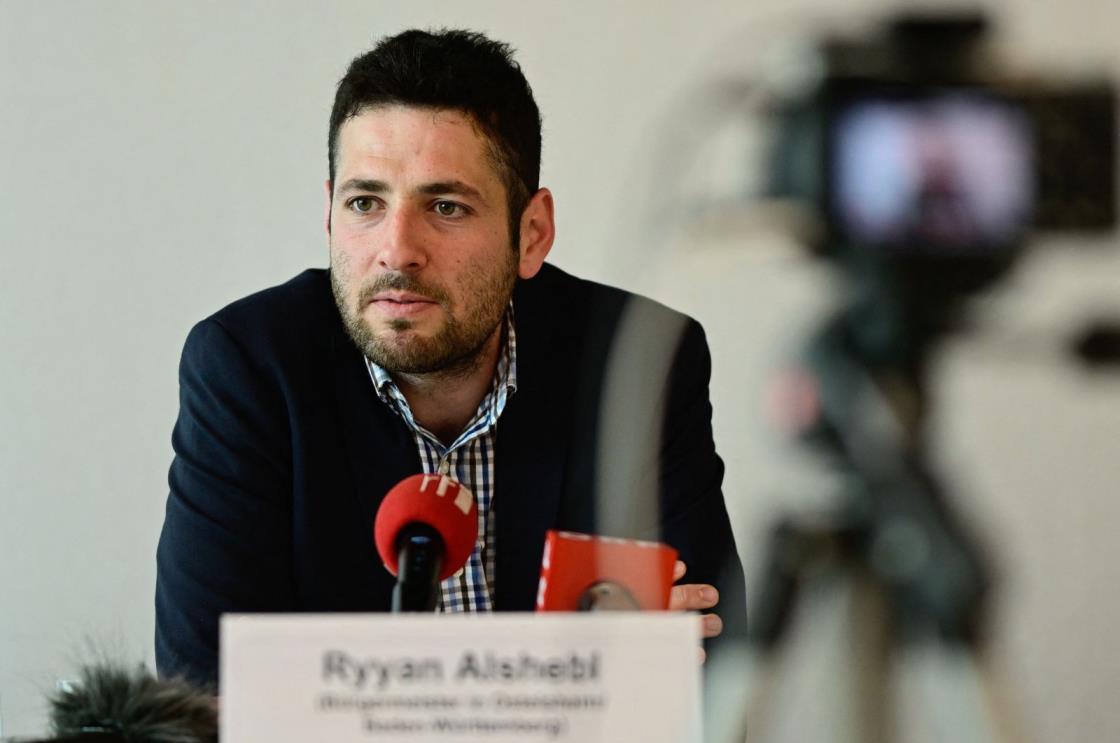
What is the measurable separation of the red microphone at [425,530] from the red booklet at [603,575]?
0.08 meters

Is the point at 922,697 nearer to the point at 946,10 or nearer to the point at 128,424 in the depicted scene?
the point at 946,10

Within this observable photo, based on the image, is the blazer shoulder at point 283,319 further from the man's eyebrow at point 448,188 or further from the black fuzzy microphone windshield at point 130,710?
the black fuzzy microphone windshield at point 130,710

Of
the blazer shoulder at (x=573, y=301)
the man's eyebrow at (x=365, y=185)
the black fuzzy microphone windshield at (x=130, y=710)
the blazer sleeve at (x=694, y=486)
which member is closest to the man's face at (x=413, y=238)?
the man's eyebrow at (x=365, y=185)

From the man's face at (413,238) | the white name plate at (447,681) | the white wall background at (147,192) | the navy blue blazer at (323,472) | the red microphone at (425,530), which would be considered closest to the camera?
the white name plate at (447,681)

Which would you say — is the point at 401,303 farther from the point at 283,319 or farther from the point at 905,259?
the point at 905,259

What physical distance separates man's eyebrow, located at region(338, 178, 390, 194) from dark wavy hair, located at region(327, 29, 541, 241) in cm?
9

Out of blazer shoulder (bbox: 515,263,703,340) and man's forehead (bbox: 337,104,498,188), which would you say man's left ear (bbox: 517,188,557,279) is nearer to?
blazer shoulder (bbox: 515,263,703,340)

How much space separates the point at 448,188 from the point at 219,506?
460mm

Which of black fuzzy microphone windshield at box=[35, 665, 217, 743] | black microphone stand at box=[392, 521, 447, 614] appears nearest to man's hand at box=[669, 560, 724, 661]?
black microphone stand at box=[392, 521, 447, 614]

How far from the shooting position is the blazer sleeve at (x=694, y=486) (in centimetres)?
155

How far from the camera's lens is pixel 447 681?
0.72 metres

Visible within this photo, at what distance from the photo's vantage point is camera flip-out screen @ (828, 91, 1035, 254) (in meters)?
0.44

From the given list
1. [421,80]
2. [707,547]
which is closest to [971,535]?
[707,547]

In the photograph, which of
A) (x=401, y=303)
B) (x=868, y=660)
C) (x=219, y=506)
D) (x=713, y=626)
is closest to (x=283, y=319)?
(x=401, y=303)
